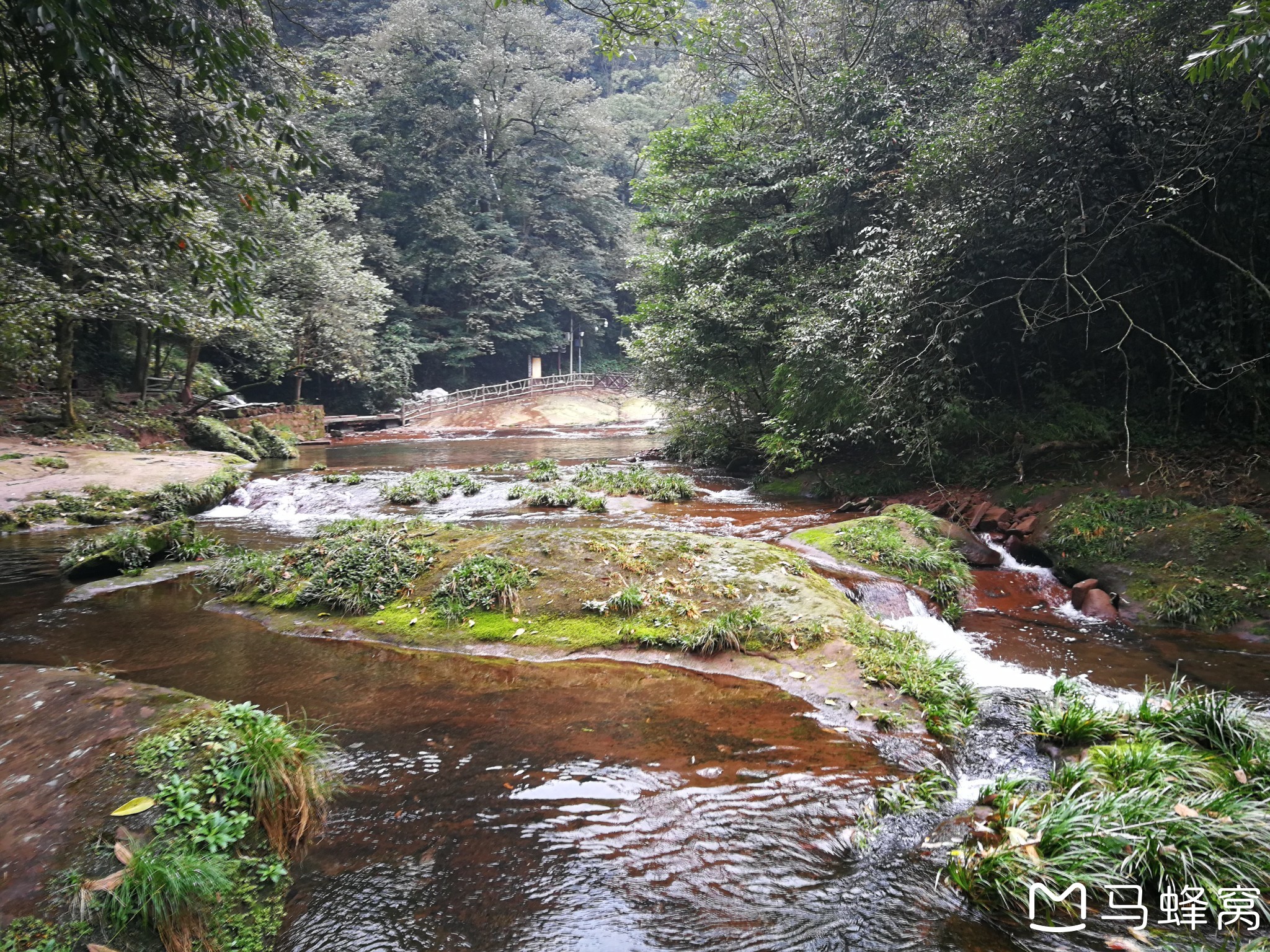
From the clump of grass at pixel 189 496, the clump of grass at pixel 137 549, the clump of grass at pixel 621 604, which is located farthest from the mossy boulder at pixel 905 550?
the clump of grass at pixel 189 496


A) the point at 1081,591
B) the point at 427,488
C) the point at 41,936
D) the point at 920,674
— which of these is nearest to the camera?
the point at 41,936

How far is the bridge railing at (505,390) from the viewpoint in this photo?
115ft

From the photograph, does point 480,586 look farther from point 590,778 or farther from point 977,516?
point 977,516

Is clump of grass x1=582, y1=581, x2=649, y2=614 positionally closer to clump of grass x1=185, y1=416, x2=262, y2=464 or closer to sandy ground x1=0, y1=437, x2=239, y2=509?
sandy ground x1=0, y1=437, x2=239, y2=509

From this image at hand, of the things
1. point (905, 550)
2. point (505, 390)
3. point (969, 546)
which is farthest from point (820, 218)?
point (505, 390)

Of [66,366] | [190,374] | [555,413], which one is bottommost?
[555,413]

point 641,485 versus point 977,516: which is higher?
point 641,485

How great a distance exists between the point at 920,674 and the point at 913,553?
10.8ft

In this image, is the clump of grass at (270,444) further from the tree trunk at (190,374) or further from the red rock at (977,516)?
the red rock at (977,516)

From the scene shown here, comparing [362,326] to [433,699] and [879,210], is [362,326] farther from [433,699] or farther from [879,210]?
[433,699]

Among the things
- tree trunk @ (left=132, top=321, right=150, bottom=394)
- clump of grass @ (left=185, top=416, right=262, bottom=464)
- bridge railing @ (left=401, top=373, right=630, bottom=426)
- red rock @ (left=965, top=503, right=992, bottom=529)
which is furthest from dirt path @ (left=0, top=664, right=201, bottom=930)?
bridge railing @ (left=401, top=373, right=630, bottom=426)

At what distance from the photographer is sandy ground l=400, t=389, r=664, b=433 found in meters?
36.4

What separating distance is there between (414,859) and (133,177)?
527 cm

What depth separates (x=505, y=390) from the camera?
41.6 meters
